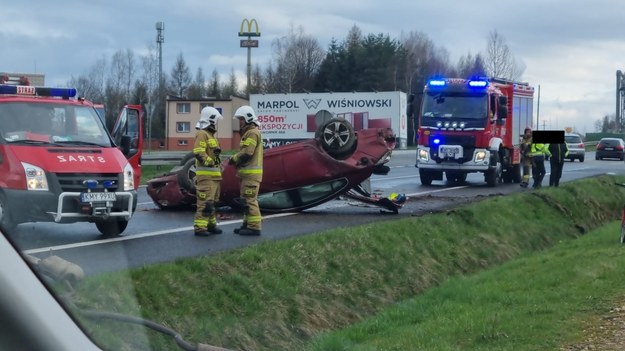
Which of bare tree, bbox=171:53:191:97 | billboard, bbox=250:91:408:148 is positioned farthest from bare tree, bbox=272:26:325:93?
bare tree, bbox=171:53:191:97

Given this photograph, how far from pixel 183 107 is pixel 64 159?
1605mm

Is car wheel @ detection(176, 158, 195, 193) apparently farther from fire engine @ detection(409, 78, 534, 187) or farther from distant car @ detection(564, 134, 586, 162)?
distant car @ detection(564, 134, 586, 162)

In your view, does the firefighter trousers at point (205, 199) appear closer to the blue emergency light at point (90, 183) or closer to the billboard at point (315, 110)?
the blue emergency light at point (90, 183)

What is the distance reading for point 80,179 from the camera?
1071 centimetres

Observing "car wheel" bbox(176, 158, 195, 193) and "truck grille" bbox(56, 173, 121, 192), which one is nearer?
"truck grille" bbox(56, 173, 121, 192)

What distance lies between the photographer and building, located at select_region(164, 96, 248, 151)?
11.2 m

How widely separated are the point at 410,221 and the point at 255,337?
6.91m

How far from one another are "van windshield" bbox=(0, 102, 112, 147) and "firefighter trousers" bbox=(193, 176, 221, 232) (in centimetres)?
133

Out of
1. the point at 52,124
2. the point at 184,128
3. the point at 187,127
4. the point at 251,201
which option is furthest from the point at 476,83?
the point at 52,124

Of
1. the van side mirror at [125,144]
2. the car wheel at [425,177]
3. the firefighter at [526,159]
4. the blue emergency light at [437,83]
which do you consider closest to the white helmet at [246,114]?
the van side mirror at [125,144]

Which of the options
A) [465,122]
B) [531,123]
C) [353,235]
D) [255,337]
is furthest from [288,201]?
[531,123]

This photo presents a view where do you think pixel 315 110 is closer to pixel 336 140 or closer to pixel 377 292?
pixel 336 140

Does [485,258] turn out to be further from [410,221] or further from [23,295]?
[23,295]

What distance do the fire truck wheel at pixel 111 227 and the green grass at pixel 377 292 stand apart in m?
2.08
